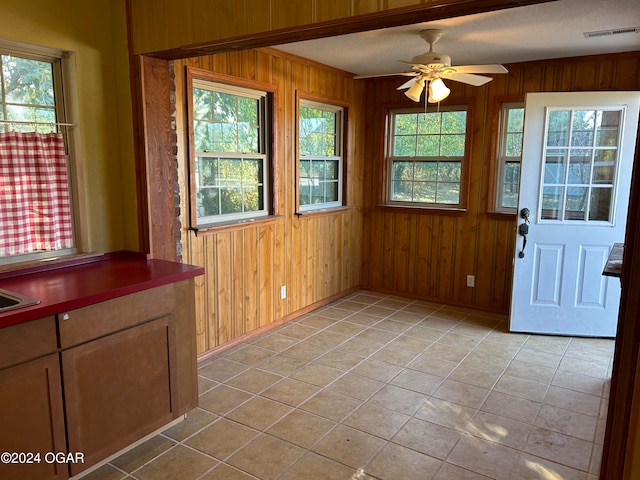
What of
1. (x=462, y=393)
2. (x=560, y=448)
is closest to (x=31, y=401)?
(x=462, y=393)

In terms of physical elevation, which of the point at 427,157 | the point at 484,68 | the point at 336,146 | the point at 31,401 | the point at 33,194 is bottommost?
the point at 31,401

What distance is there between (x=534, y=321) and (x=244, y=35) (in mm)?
3426

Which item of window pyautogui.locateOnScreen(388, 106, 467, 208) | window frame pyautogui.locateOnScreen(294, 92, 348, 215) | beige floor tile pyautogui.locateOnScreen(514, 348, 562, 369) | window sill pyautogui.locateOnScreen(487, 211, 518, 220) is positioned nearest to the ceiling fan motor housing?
window frame pyautogui.locateOnScreen(294, 92, 348, 215)

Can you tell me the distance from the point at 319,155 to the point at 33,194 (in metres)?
2.79

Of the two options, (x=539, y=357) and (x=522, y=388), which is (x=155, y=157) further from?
(x=539, y=357)

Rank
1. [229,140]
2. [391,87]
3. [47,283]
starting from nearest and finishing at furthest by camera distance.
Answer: [47,283]
[229,140]
[391,87]

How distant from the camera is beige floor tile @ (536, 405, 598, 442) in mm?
2656

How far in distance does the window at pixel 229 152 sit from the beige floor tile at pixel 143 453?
1504 mm

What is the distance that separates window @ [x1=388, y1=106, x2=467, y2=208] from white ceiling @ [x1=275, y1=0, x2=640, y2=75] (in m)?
0.62

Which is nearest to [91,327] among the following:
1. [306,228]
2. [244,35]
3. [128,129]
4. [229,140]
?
[128,129]

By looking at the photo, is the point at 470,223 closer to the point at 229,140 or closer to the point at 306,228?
the point at 306,228

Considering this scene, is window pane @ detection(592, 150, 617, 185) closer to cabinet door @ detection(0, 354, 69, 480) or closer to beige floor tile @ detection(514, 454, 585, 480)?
beige floor tile @ detection(514, 454, 585, 480)

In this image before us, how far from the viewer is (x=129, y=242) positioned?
2934 mm

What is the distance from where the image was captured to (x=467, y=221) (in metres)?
4.88
